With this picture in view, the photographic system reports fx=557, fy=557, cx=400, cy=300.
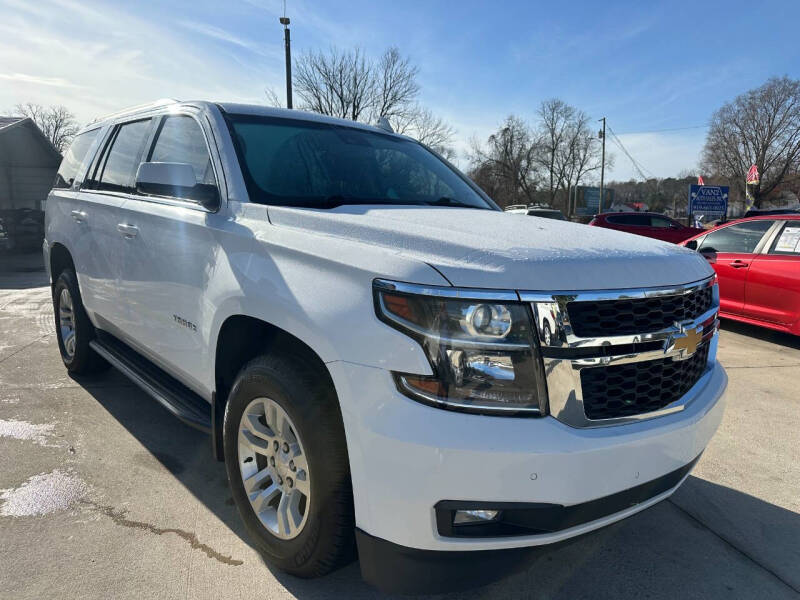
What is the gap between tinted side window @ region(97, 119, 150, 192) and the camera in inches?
135

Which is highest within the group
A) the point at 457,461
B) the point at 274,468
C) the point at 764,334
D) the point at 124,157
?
the point at 124,157

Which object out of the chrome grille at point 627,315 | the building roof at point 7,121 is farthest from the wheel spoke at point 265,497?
the building roof at point 7,121

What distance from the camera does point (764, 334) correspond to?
7180mm

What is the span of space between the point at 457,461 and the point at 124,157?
3172mm

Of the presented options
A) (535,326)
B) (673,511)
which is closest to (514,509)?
(535,326)

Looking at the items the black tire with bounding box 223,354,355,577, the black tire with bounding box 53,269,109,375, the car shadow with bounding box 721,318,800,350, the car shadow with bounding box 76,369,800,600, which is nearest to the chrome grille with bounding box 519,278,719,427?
the car shadow with bounding box 76,369,800,600

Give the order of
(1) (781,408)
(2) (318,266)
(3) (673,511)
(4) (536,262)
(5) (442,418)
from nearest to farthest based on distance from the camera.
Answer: (5) (442,418), (4) (536,262), (2) (318,266), (3) (673,511), (1) (781,408)

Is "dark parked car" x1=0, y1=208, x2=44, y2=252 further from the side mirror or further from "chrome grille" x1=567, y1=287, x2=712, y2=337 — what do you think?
"chrome grille" x1=567, y1=287, x2=712, y2=337

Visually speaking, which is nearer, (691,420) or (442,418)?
(442,418)

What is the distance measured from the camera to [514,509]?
163 centimetres

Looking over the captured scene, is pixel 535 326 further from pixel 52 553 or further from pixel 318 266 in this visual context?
pixel 52 553

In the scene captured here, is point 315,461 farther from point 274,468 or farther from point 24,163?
point 24,163

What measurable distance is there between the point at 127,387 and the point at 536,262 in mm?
3846

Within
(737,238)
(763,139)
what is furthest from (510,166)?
(737,238)
